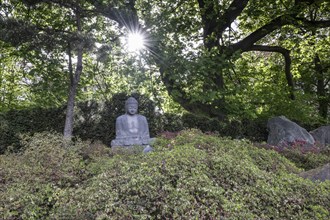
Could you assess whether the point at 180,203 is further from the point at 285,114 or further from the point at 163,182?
the point at 285,114

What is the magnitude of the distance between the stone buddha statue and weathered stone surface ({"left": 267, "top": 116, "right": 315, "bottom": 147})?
15.3 ft

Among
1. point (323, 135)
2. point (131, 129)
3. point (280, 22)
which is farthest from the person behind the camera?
point (323, 135)

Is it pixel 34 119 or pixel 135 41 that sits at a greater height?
pixel 135 41

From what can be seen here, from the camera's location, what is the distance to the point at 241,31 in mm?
13828

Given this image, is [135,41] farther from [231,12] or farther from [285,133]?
[285,133]

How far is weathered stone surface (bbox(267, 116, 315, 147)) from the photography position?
9930 mm

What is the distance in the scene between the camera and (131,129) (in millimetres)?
8016

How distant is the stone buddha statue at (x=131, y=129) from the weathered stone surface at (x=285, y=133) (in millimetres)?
4669

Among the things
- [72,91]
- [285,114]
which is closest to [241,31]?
[285,114]

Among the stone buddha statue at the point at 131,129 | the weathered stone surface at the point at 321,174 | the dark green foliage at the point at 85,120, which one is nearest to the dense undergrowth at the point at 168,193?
the weathered stone surface at the point at 321,174

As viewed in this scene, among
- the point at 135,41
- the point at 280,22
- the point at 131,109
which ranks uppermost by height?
the point at 280,22

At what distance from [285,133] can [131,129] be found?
18.0 feet

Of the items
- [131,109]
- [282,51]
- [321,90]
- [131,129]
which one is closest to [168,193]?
[131,129]

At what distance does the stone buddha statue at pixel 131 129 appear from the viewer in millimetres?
7610
